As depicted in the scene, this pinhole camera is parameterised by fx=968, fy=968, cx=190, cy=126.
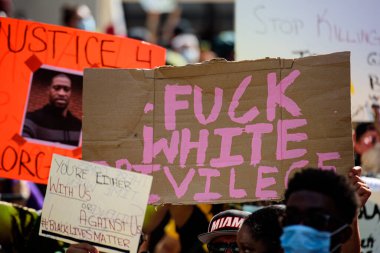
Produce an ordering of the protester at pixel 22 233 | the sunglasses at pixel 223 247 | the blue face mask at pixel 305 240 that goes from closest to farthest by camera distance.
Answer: the blue face mask at pixel 305 240
the sunglasses at pixel 223 247
the protester at pixel 22 233

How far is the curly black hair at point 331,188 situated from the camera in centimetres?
348

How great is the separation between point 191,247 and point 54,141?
146cm

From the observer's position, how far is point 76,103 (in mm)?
5469

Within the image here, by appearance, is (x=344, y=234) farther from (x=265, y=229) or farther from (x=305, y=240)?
(x=265, y=229)

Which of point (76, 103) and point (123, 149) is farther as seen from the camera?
point (76, 103)

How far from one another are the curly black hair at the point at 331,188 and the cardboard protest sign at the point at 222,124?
22.8 inches

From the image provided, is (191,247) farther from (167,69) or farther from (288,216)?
(288,216)

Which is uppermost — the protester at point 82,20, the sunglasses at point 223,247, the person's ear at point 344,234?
the protester at point 82,20

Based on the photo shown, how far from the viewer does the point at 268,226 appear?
395cm

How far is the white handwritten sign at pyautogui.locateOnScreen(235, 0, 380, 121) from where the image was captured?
585 cm

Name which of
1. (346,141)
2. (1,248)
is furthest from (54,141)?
(346,141)

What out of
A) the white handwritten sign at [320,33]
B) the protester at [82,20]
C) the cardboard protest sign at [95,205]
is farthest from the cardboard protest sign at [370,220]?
the protester at [82,20]

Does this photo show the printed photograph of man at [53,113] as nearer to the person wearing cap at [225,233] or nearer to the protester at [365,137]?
the person wearing cap at [225,233]

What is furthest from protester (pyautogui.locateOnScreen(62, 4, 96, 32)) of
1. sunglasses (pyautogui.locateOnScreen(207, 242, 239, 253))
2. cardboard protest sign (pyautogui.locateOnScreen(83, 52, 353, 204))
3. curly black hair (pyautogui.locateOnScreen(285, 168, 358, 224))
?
curly black hair (pyautogui.locateOnScreen(285, 168, 358, 224))
